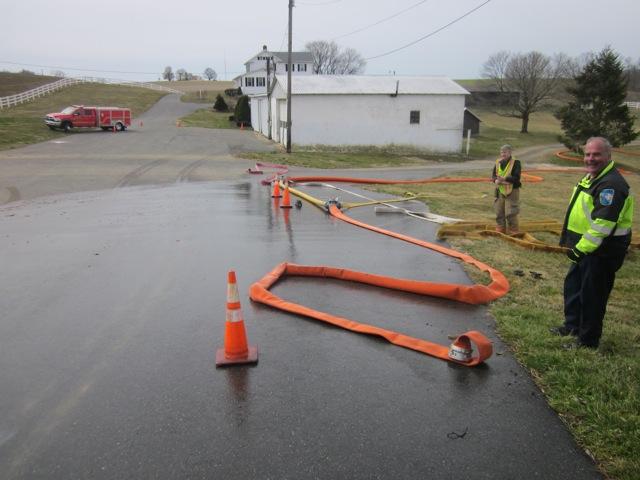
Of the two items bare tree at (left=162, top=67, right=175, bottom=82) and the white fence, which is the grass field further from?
bare tree at (left=162, top=67, right=175, bottom=82)

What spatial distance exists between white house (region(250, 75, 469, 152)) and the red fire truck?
12083 millimetres

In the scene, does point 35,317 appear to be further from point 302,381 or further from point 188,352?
point 302,381

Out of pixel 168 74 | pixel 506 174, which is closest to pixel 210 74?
pixel 168 74

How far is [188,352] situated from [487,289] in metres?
3.53

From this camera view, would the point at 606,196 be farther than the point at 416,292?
No

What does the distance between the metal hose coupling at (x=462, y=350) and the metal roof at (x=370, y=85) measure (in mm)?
28654

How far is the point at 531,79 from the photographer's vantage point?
192ft

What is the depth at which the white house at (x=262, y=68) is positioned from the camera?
251 feet

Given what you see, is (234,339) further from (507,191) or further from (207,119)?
(207,119)

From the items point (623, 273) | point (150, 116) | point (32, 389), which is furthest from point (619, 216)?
point (150, 116)

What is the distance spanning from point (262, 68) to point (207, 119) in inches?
1218

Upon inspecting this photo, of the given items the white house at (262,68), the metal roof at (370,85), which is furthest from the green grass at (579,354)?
the white house at (262,68)

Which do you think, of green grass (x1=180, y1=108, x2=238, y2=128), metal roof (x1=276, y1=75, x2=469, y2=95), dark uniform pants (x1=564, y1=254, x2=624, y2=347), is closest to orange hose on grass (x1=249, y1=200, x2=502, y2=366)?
dark uniform pants (x1=564, y1=254, x2=624, y2=347)

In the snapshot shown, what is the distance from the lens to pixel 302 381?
3.96 metres
